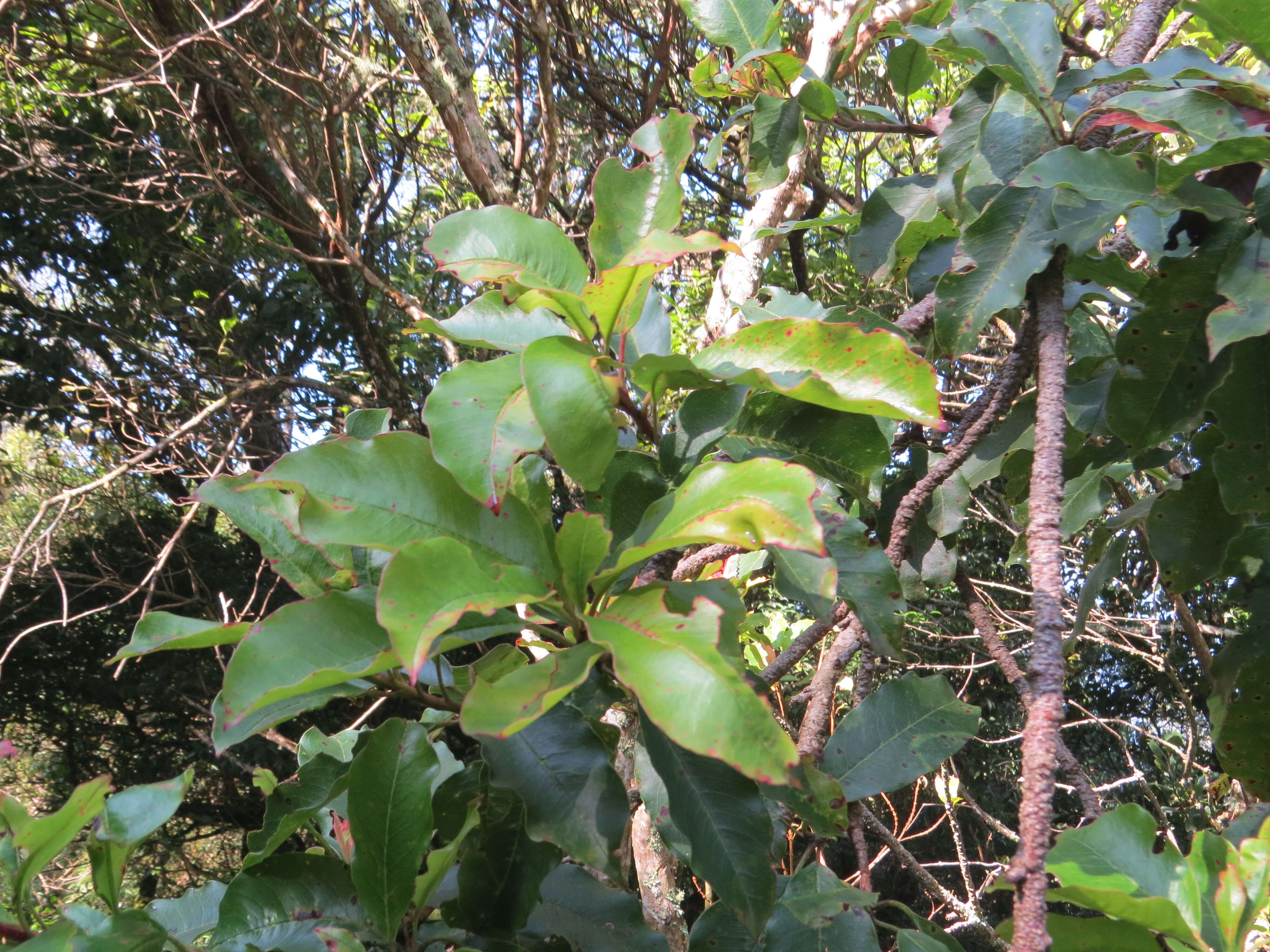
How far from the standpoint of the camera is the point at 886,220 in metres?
0.93

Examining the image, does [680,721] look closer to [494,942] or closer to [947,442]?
[494,942]

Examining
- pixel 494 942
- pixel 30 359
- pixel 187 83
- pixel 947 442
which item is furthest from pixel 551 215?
pixel 494 942

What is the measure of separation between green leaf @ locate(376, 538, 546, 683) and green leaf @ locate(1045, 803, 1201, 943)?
385mm

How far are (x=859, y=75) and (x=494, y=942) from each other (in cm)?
368

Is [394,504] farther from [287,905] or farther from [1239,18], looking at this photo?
[1239,18]

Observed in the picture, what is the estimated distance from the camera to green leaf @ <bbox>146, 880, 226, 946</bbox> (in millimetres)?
670

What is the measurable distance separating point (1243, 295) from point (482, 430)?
0.58 meters

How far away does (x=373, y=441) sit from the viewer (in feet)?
1.62

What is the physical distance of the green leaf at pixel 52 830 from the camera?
22.1 inches

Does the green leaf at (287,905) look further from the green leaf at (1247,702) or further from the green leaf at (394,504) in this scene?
the green leaf at (1247,702)

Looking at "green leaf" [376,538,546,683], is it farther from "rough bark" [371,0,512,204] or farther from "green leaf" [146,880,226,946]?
"rough bark" [371,0,512,204]

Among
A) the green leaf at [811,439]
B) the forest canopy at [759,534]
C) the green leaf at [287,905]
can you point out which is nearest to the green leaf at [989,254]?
the forest canopy at [759,534]

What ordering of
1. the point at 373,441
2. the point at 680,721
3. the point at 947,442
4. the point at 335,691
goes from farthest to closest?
the point at 947,442, the point at 335,691, the point at 373,441, the point at 680,721

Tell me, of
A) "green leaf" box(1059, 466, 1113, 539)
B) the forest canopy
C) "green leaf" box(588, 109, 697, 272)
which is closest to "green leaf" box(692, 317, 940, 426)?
the forest canopy
